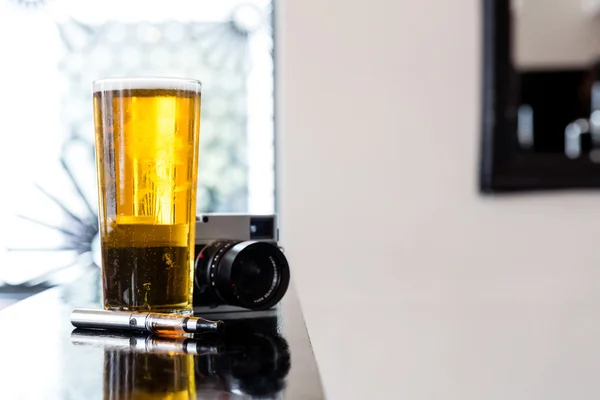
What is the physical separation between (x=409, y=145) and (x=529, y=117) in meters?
0.29

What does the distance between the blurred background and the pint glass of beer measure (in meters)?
1.13

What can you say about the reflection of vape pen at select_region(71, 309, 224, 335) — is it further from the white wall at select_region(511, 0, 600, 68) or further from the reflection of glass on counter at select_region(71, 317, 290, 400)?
the white wall at select_region(511, 0, 600, 68)

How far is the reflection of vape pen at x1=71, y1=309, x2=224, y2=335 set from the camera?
1.80ft

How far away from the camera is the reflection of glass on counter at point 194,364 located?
0.39m

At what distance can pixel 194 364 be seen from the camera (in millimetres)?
455

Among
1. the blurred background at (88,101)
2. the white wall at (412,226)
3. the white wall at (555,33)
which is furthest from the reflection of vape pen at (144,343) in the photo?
the white wall at (555,33)

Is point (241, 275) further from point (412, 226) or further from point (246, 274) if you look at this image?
point (412, 226)

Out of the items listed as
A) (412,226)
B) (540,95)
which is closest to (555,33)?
(540,95)

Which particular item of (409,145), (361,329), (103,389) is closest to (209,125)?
(409,145)

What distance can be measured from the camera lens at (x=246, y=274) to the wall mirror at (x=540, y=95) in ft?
3.54

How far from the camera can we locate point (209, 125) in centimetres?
180

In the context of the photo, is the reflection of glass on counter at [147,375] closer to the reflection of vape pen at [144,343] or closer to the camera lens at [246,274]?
the reflection of vape pen at [144,343]

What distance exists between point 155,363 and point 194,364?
0.02 metres

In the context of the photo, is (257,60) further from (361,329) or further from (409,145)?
(361,329)
